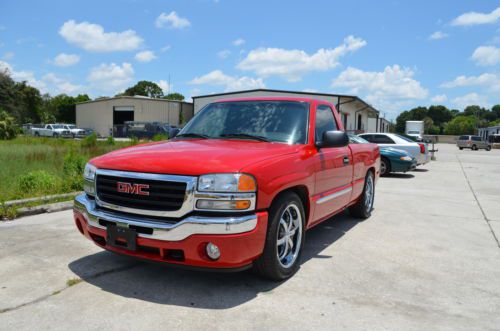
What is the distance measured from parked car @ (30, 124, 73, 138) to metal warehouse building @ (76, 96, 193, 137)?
21.0 ft

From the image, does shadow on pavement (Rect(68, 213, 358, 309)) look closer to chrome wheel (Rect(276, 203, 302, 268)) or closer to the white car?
chrome wheel (Rect(276, 203, 302, 268))

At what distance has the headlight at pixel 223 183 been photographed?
10.2 feet

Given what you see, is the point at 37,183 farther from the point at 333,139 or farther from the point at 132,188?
the point at 333,139

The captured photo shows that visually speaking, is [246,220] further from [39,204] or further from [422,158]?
[422,158]

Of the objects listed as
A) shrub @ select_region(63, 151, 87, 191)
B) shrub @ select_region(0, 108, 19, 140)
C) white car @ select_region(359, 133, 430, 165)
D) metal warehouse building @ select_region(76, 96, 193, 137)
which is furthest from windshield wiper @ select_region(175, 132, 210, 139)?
metal warehouse building @ select_region(76, 96, 193, 137)

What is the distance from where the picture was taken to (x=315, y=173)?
13.7ft

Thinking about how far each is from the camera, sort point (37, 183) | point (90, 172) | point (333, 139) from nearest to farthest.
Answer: point (90, 172) < point (333, 139) < point (37, 183)

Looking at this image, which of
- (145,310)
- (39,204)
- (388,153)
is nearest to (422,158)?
(388,153)

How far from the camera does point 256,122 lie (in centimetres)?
445

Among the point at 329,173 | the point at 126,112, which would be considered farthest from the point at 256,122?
the point at 126,112

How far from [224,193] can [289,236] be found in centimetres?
106

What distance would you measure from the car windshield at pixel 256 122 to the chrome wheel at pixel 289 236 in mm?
759

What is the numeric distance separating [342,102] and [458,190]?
75.8 ft

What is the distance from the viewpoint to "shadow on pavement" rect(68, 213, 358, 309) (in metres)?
3.34
